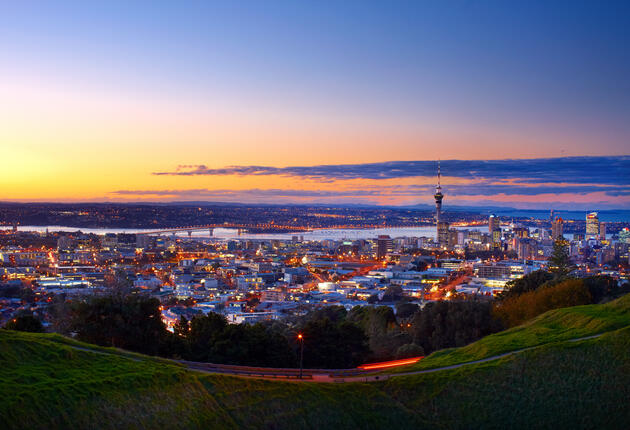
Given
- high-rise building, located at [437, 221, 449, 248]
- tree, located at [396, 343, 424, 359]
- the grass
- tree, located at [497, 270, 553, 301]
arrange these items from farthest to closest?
high-rise building, located at [437, 221, 449, 248]
tree, located at [497, 270, 553, 301]
tree, located at [396, 343, 424, 359]
the grass

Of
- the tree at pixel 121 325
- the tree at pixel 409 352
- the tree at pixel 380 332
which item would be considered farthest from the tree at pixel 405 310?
the tree at pixel 121 325

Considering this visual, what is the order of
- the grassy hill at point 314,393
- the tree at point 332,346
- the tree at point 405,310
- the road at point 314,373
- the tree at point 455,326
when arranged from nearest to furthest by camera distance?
the grassy hill at point 314,393 < the road at point 314,373 < the tree at point 332,346 < the tree at point 455,326 < the tree at point 405,310

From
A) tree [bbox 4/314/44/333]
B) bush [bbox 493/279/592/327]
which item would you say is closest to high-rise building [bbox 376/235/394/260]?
bush [bbox 493/279/592/327]

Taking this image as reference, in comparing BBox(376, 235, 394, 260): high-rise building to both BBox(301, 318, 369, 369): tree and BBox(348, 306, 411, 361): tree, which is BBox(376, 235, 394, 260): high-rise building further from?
BBox(301, 318, 369, 369): tree

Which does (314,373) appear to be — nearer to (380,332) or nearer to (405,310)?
(380,332)

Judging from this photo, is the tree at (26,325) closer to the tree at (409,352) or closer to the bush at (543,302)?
the tree at (409,352)
